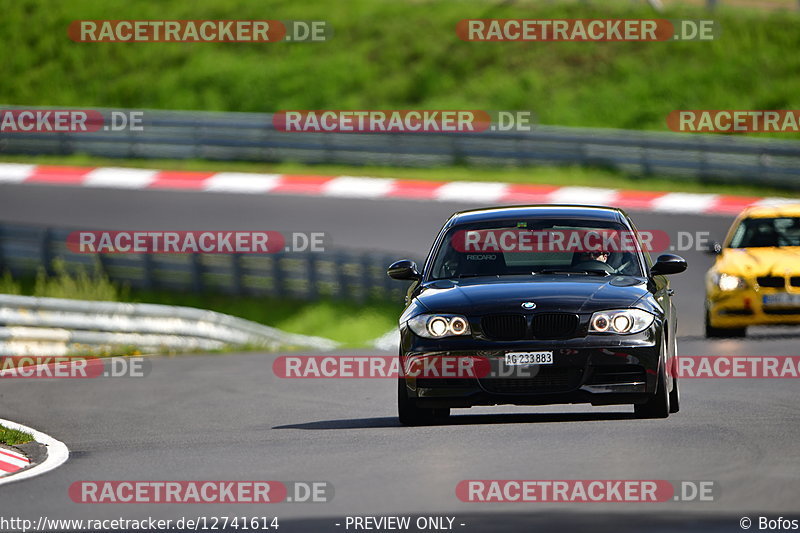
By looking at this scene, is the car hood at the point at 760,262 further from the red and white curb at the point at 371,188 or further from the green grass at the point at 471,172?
the green grass at the point at 471,172

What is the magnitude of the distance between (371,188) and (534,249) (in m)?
19.2

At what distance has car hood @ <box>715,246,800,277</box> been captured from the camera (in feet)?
55.7

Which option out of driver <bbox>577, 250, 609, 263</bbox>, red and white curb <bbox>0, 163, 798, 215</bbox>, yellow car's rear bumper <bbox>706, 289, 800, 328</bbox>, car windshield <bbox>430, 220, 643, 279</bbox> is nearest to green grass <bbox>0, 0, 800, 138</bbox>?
red and white curb <bbox>0, 163, 798, 215</bbox>

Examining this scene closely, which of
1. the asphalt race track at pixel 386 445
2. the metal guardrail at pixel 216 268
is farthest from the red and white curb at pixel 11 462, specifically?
the metal guardrail at pixel 216 268

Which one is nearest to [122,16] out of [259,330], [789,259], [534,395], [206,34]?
[206,34]

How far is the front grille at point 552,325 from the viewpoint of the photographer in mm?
10273

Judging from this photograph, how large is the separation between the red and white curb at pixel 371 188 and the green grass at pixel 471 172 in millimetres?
732

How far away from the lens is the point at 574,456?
918cm

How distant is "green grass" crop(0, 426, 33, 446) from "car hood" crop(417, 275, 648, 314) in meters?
2.88

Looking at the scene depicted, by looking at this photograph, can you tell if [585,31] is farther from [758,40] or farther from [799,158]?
[799,158]

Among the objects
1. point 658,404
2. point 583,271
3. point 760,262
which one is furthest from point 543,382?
point 760,262

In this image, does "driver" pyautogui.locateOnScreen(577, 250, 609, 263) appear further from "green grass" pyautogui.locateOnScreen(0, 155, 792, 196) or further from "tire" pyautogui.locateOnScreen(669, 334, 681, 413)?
"green grass" pyautogui.locateOnScreen(0, 155, 792, 196)

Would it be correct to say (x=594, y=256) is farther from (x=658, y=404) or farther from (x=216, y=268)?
(x=216, y=268)

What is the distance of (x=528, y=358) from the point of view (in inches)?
400
